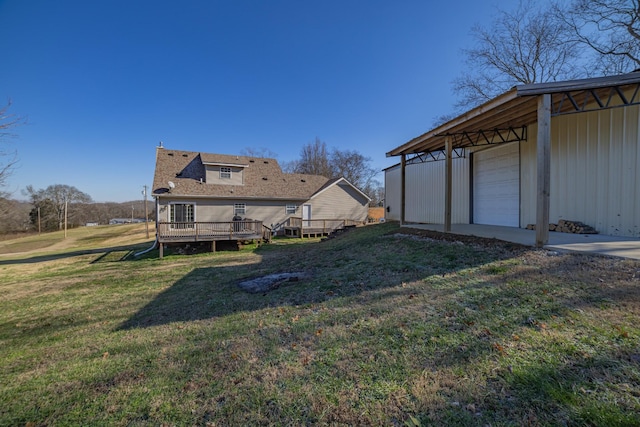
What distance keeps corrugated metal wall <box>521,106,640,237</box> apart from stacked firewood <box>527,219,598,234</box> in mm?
138

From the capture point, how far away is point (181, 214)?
620 inches

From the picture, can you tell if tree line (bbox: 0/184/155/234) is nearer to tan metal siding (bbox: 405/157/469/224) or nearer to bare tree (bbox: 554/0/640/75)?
tan metal siding (bbox: 405/157/469/224)

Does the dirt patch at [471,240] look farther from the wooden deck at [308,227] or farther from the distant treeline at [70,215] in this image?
the distant treeline at [70,215]

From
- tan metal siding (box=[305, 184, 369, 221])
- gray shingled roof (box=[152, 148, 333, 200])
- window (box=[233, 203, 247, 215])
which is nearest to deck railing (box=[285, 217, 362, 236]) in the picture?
tan metal siding (box=[305, 184, 369, 221])

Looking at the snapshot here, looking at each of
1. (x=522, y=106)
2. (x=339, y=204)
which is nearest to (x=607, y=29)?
(x=522, y=106)

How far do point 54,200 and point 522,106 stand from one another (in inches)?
2398

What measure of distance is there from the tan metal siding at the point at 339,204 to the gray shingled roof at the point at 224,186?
0.84m

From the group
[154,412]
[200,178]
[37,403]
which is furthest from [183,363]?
[200,178]

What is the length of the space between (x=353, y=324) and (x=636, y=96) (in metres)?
7.95

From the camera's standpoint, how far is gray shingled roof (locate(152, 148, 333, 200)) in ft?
53.3

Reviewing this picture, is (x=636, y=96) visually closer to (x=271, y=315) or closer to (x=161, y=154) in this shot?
(x=271, y=315)

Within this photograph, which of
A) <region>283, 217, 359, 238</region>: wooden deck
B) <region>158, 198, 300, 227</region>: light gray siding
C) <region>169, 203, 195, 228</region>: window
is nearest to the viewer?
<region>169, 203, 195, 228</region>: window

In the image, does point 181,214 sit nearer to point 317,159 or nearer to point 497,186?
point 497,186

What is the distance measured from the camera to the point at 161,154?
17844mm
